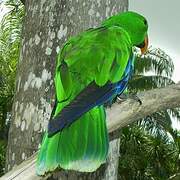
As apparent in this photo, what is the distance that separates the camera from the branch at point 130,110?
5.03 ft

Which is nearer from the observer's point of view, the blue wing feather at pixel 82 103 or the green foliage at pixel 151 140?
the blue wing feather at pixel 82 103

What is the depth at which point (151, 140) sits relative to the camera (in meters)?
11.6

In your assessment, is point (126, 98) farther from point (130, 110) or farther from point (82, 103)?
point (82, 103)

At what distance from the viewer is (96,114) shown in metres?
1.48

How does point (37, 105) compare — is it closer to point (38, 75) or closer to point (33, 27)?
point (38, 75)

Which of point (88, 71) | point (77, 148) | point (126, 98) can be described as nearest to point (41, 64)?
point (126, 98)

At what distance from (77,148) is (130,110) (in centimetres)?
53

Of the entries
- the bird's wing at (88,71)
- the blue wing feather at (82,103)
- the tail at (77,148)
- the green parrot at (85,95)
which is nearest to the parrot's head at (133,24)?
the green parrot at (85,95)

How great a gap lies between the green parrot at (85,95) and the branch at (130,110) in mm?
131

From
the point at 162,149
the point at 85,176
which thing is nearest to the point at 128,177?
the point at 162,149

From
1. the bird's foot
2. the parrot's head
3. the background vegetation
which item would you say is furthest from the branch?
the background vegetation

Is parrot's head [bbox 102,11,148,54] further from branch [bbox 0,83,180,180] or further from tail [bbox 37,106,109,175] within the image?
tail [bbox 37,106,109,175]

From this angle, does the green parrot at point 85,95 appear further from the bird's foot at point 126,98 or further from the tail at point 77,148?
the bird's foot at point 126,98

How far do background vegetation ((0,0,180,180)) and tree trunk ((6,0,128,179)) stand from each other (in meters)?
8.10
